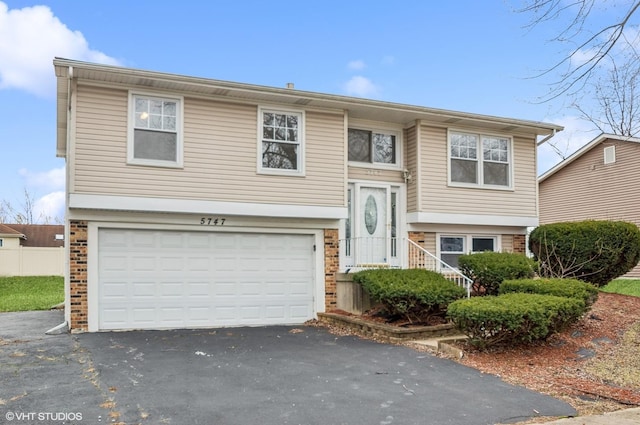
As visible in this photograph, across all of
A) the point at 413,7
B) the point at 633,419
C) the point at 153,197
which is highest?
the point at 413,7

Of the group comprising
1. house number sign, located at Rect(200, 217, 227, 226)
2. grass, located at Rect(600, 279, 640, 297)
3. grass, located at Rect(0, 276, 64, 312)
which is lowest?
grass, located at Rect(0, 276, 64, 312)

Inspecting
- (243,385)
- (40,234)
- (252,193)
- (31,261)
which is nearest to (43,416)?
(243,385)

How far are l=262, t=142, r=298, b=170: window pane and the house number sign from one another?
1.53 m

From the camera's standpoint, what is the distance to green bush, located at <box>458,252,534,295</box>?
11.7m

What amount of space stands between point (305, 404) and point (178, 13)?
36.7 ft

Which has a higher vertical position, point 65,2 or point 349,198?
point 65,2

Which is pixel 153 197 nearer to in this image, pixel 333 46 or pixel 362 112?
pixel 362 112

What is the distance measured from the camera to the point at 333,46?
15.5 metres

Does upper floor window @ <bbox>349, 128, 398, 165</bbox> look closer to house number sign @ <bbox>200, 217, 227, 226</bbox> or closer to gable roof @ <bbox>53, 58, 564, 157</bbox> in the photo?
gable roof @ <bbox>53, 58, 564, 157</bbox>

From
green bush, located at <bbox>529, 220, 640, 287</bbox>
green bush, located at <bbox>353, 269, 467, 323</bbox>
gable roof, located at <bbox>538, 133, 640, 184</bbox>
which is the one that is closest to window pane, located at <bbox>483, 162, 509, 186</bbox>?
green bush, located at <bbox>529, 220, 640, 287</bbox>

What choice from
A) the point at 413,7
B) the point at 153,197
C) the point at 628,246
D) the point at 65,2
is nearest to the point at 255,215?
the point at 153,197

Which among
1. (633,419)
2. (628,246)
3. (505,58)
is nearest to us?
(633,419)

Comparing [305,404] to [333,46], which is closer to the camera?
[305,404]

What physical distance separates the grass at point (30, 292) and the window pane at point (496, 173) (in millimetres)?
13016
